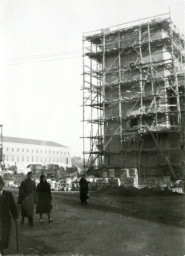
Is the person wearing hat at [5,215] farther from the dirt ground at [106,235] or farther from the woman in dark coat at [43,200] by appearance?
the woman in dark coat at [43,200]

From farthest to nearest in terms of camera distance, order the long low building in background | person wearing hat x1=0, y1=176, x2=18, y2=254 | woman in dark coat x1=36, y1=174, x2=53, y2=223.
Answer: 1. the long low building in background
2. woman in dark coat x1=36, y1=174, x2=53, y2=223
3. person wearing hat x1=0, y1=176, x2=18, y2=254

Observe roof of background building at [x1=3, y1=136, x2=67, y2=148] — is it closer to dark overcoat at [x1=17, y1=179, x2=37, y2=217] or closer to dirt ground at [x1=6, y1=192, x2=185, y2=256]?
dirt ground at [x1=6, y1=192, x2=185, y2=256]

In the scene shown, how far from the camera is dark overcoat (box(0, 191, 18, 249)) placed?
22.9 ft

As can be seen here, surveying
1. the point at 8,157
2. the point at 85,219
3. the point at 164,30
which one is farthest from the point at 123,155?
the point at 8,157

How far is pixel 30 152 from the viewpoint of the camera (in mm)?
90812

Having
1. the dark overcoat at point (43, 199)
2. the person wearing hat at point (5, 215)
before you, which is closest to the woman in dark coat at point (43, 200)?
the dark overcoat at point (43, 199)

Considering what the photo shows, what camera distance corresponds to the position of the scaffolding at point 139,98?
1159 inches

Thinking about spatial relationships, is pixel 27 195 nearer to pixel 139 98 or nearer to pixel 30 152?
pixel 139 98

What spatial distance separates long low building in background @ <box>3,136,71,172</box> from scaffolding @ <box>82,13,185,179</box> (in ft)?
178

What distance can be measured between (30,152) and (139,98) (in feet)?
210

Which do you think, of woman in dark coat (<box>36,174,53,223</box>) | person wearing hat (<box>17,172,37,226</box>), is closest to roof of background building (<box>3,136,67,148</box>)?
woman in dark coat (<box>36,174,53,223</box>)

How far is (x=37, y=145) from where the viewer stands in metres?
93.2

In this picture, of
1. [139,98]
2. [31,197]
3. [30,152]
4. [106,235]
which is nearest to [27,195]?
[31,197]

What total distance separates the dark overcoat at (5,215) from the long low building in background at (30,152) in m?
78.8
